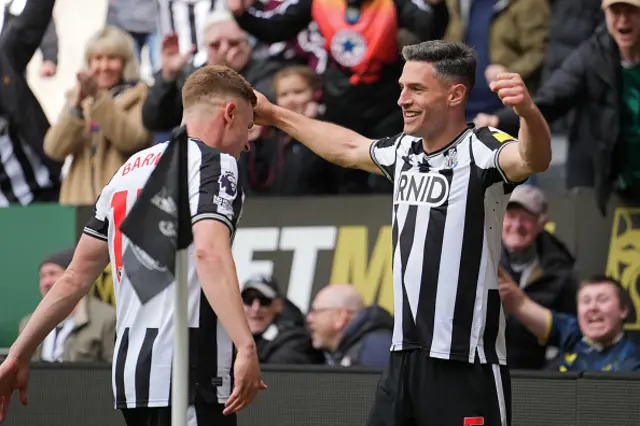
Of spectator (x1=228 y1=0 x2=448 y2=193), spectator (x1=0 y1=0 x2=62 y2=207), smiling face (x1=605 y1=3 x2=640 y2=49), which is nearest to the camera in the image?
smiling face (x1=605 y1=3 x2=640 y2=49)

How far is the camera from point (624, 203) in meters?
6.88

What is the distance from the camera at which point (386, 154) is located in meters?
4.93

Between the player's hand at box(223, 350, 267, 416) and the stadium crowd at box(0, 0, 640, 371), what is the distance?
213cm

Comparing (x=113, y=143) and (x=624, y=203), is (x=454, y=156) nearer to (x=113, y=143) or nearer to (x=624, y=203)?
(x=624, y=203)

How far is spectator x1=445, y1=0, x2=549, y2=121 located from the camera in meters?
7.20

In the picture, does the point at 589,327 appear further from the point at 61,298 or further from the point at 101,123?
the point at 101,123

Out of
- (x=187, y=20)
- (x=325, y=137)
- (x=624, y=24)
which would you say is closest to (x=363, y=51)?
(x=187, y=20)

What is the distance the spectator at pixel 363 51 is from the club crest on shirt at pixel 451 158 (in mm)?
2655

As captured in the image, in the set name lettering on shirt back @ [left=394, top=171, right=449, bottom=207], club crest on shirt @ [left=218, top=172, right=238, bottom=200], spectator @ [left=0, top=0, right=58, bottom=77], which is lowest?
club crest on shirt @ [left=218, top=172, right=238, bottom=200]

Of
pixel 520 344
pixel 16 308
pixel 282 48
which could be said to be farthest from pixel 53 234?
pixel 520 344

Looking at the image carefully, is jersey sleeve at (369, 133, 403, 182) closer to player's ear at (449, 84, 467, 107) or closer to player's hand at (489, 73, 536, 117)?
player's ear at (449, 84, 467, 107)

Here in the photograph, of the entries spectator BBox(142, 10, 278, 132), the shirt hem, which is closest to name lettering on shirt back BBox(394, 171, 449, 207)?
the shirt hem

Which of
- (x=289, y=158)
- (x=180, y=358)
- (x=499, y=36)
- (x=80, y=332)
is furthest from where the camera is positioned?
(x=289, y=158)

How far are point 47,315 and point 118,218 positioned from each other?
1.43 feet
